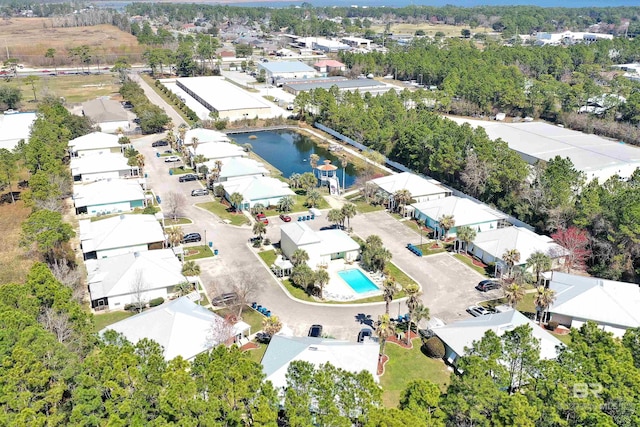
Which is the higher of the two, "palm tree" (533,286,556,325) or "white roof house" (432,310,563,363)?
"palm tree" (533,286,556,325)

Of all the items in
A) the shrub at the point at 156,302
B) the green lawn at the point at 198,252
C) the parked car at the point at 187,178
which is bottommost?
the shrub at the point at 156,302

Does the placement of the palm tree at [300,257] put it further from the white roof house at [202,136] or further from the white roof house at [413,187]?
the white roof house at [202,136]

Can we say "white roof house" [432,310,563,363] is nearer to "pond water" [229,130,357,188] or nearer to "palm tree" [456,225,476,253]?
"palm tree" [456,225,476,253]

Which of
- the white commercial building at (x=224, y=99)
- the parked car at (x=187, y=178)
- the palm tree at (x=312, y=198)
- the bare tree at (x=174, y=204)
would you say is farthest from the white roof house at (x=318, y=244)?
the white commercial building at (x=224, y=99)

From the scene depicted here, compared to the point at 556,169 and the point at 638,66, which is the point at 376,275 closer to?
the point at 556,169

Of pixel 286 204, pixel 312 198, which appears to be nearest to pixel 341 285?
pixel 286 204

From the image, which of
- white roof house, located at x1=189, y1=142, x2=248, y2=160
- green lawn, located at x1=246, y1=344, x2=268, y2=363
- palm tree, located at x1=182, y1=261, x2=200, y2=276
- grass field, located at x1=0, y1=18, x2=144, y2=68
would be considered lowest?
green lawn, located at x1=246, y1=344, x2=268, y2=363

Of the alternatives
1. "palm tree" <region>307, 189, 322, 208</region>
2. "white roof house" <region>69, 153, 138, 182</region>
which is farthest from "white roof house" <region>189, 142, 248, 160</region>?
"palm tree" <region>307, 189, 322, 208</region>
